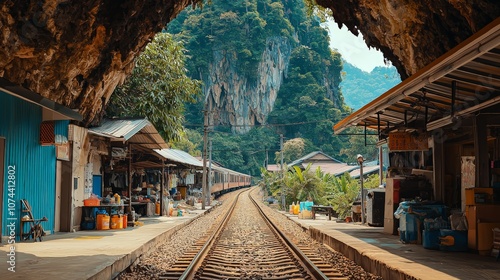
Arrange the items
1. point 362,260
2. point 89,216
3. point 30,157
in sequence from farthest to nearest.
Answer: point 89,216
point 30,157
point 362,260

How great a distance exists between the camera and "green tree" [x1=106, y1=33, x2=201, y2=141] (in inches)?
904

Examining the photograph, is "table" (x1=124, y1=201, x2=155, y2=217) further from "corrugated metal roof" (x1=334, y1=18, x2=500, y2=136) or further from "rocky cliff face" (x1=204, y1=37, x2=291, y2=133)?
"rocky cliff face" (x1=204, y1=37, x2=291, y2=133)

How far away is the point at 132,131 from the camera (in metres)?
16.1

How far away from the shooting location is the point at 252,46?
88.0 metres

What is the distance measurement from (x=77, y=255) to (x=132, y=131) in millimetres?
6923

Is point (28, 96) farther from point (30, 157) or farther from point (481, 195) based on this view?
point (481, 195)

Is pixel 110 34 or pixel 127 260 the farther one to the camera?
pixel 110 34

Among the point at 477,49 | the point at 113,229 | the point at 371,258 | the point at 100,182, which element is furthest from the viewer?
the point at 100,182

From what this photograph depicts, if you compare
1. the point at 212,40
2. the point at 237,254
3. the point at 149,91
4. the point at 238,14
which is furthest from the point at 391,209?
the point at 238,14

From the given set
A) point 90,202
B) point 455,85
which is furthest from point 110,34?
point 455,85

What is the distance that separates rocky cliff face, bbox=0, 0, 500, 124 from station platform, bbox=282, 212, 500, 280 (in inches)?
170

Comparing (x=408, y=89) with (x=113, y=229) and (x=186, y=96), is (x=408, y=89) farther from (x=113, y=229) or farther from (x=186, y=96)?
(x=186, y=96)

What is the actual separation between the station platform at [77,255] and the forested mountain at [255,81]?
6652 centimetres

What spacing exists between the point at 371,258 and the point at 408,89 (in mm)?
2887
